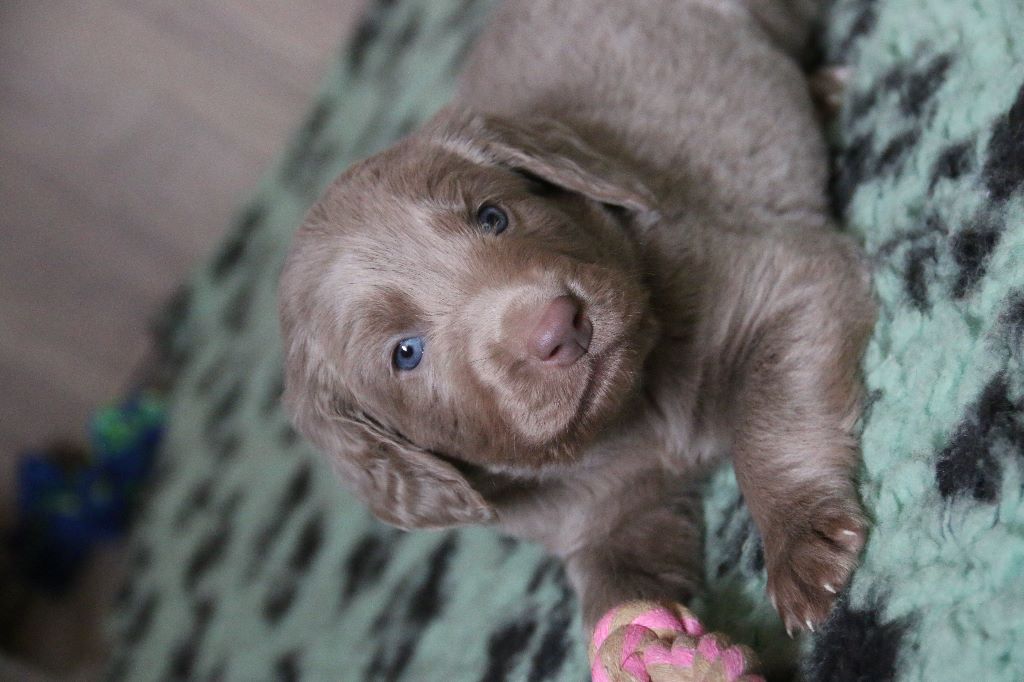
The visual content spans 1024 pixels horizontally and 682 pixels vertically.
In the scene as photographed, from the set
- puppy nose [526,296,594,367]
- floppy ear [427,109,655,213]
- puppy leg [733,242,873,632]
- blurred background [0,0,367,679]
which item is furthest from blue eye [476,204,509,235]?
blurred background [0,0,367,679]

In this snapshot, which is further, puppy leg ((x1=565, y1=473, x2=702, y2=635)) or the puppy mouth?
puppy leg ((x1=565, y1=473, x2=702, y2=635))

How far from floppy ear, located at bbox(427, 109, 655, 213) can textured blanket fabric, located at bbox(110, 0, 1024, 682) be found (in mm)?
634

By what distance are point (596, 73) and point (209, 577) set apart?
2.70m

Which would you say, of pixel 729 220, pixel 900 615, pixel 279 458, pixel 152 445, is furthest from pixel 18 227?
pixel 900 615

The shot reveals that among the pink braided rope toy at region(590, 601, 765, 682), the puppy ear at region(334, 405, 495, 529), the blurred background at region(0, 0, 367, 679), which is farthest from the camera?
the blurred background at region(0, 0, 367, 679)

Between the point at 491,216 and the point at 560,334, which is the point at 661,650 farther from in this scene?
the point at 491,216

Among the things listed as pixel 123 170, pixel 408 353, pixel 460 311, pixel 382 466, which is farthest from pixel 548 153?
pixel 123 170

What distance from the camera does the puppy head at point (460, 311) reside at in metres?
2.19

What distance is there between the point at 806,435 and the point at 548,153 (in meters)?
0.91

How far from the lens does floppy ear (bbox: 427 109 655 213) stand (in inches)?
99.5

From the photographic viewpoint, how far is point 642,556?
102 inches

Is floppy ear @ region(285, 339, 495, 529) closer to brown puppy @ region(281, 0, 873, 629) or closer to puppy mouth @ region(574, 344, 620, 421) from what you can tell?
brown puppy @ region(281, 0, 873, 629)

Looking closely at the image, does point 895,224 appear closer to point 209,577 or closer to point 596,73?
point 596,73

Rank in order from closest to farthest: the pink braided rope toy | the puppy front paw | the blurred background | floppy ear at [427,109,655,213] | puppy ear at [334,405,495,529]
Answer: the pink braided rope toy
the puppy front paw
puppy ear at [334,405,495,529]
floppy ear at [427,109,655,213]
the blurred background
